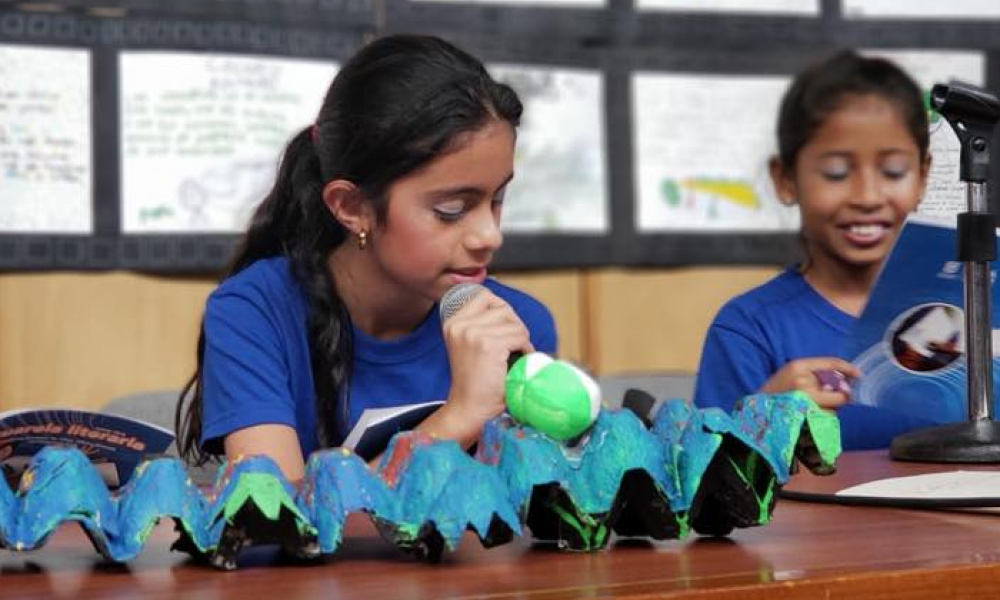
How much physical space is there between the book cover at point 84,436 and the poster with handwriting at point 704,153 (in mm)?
1841

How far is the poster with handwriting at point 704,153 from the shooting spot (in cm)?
295

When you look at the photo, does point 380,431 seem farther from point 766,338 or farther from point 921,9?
point 921,9

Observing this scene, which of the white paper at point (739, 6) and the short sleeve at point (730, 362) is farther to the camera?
the white paper at point (739, 6)

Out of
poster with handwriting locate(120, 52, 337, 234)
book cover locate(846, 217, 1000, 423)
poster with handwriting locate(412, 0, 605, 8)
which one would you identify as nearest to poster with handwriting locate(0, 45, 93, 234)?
poster with handwriting locate(120, 52, 337, 234)

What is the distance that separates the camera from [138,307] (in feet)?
8.41

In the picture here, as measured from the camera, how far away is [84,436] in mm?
1167

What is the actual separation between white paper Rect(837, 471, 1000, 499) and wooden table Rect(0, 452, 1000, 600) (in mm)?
107

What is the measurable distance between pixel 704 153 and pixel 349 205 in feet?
5.07

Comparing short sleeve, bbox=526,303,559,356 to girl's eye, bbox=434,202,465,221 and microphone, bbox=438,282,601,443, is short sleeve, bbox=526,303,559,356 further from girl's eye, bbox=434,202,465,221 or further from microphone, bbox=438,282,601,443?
microphone, bbox=438,282,601,443

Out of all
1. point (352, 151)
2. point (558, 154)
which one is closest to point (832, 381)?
point (352, 151)

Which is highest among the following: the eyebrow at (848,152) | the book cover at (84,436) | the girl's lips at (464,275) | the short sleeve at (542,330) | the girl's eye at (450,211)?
the eyebrow at (848,152)

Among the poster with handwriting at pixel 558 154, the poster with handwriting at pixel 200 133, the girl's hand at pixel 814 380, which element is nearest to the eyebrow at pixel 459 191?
the girl's hand at pixel 814 380

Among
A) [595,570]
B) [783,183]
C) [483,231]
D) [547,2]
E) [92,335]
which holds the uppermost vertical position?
[547,2]

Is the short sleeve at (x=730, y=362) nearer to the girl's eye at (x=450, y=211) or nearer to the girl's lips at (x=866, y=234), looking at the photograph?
the girl's lips at (x=866, y=234)
